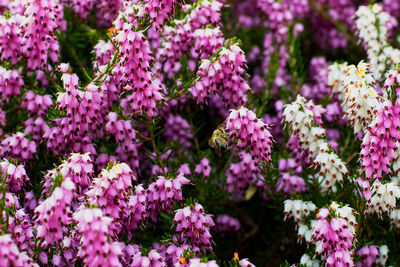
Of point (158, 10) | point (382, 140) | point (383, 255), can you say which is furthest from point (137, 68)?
point (383, 255)

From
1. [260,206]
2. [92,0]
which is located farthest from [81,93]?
[260,206]

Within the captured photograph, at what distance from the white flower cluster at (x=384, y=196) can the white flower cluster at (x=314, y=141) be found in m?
0.40

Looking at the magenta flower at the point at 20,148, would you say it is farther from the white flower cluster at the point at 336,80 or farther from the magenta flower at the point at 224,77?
the white flower cluster at the point at 336,80

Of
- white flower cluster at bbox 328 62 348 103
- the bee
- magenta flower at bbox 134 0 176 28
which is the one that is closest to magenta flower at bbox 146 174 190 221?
the bee

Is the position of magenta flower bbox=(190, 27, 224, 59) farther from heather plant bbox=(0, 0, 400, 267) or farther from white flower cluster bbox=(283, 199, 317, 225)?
white flower cluster bbox=(283, 199, 317, 225)

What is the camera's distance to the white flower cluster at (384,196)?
13.1ft

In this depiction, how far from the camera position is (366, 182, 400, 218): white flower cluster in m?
4.00

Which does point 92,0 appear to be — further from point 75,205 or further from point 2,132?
point 75,205

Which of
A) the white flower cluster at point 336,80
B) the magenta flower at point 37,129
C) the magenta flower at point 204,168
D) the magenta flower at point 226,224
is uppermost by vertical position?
the magenta flower at point 37,129

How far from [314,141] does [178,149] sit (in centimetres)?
153

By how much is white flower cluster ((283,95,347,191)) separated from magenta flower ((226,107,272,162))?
1.69 ft

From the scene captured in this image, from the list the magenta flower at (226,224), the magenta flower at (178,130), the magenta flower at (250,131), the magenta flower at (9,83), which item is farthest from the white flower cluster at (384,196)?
the magenta flower at (9,83)

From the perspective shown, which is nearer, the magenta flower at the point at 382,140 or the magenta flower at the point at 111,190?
the magenta flower at the point at 111,190

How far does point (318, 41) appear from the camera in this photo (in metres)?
7.83
